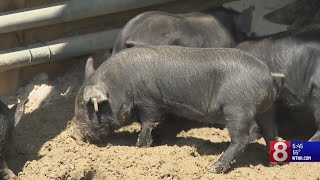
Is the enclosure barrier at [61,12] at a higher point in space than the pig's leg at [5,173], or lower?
higher

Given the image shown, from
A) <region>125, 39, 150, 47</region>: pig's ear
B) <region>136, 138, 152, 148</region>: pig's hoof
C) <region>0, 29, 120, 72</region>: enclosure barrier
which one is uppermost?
<region>125, 39, 150, 47</region>: pig's ear

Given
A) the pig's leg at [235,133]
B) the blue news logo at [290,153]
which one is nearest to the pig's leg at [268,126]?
the blue news logo at [290,153]

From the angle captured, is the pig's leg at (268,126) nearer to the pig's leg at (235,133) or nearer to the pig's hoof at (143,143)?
the pig's leg at (235,133)

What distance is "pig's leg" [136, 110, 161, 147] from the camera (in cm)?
704

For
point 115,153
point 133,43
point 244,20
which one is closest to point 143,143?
point 115,153

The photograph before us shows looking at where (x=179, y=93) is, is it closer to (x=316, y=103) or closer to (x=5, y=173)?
(x=316, y=103)

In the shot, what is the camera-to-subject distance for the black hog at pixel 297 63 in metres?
7.17

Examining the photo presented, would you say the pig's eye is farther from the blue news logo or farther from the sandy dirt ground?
the blue news logo

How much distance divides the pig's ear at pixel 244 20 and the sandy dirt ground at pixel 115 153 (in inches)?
47.3

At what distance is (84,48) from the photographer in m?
8.04

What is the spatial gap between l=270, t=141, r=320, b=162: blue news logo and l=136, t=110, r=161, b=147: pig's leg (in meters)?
1.09

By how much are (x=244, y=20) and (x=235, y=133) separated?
1786 mm

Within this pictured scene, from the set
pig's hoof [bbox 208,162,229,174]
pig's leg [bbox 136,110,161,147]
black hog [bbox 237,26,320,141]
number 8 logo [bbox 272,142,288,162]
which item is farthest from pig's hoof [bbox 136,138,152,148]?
black hog [bbox 237,26,320,141]

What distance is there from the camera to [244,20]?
8.11 meters
